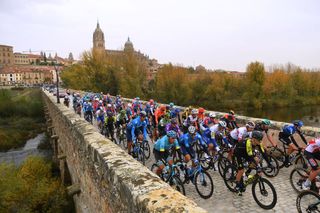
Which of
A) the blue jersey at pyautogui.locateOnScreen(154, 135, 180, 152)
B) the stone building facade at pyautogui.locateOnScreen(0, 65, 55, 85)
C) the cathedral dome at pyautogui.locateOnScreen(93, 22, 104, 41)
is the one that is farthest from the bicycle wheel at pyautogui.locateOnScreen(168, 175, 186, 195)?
the cathedral dome at pyautogui.locateOnScreen(93, 22, 104, 41)

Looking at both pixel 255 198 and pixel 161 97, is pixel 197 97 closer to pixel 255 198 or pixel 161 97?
pixel 161 97

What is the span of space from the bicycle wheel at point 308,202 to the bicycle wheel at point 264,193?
0.44 meters

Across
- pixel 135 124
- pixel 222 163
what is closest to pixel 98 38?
pixel 135 124

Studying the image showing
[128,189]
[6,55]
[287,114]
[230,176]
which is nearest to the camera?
[128,189]

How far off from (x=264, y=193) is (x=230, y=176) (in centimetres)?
119

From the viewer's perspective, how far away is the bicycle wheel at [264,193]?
18.4 feet

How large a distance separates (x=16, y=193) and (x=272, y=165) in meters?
13.9

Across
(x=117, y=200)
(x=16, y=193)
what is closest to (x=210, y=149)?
(x=117, y=200)

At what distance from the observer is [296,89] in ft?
193

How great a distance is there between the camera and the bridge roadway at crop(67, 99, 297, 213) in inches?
227

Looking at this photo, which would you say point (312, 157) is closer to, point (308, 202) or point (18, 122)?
point (308, 202)

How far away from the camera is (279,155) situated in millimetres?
7922

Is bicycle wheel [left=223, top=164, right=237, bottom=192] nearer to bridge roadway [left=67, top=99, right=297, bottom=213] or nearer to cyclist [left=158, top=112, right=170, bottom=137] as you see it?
bridge roadway [left=67, top=99, right=297, bottom=213]

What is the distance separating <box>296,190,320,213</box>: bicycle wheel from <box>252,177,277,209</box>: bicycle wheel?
0.44 metres
